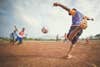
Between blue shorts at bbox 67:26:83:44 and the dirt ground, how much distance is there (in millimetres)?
126

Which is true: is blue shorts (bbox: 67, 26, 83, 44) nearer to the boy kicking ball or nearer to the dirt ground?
the boy kicking ball

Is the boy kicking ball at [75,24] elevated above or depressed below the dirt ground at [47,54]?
above

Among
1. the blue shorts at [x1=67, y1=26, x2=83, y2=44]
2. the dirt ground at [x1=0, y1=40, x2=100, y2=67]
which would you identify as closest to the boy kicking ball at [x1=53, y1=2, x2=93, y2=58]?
the blue shorts at [x1=67, y1=26, x2=83, y2=44]

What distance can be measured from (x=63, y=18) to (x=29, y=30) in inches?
21.1

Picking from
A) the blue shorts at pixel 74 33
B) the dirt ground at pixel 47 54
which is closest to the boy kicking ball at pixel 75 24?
the blue shorts at pixel 74 33

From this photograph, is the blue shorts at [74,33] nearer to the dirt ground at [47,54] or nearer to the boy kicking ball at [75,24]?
the boy kicking ball at [75,24]

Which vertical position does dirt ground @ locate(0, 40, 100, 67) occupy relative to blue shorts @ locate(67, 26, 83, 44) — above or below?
below

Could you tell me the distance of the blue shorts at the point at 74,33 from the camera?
3.27 meters

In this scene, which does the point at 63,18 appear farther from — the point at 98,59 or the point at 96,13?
the point at 98,59

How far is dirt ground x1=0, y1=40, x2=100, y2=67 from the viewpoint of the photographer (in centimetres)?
321

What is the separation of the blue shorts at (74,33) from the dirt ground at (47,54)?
5.0 inches

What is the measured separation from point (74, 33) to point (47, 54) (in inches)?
19.7

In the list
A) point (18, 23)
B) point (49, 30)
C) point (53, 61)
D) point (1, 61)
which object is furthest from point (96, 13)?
point (1, 61)

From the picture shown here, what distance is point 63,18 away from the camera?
11.4 feet
